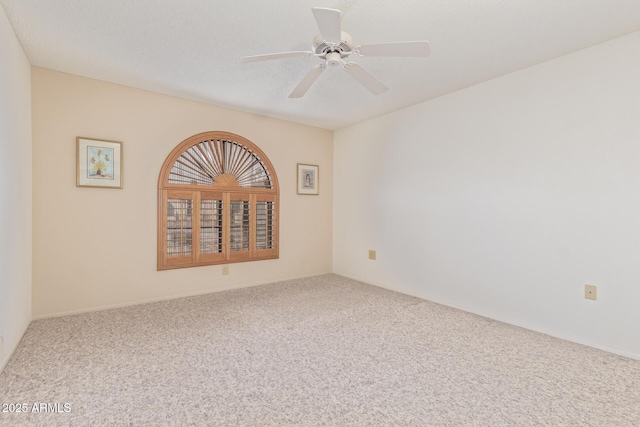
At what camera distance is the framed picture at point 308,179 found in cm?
436

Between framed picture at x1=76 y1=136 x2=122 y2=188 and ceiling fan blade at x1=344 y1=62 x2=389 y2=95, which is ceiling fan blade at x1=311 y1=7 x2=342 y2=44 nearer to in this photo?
ceiling fan blade at x1=344 y1=62 x2=389 y2=95

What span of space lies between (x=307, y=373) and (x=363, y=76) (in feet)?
6.58

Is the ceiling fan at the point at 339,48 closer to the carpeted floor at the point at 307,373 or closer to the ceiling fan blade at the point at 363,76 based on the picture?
the ceiling fan blade at the point at 363,76

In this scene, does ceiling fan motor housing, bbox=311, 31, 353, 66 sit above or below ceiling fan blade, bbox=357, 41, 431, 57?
above

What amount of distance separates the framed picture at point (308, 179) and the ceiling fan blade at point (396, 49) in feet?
8.46

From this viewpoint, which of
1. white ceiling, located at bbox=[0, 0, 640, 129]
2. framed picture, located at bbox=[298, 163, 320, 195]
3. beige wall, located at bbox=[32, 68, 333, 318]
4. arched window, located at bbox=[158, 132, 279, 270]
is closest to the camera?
white ceiling, located at bbox=[0, 0, 640, 129]

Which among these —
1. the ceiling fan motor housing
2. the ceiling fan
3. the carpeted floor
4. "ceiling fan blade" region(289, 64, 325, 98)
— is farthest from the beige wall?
the ceiling fan motor housing

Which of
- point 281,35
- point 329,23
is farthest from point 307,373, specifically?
point 281,35

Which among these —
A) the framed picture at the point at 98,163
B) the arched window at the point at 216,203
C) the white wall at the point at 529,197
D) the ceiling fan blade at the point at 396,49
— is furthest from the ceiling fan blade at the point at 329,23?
the framed picture at the point at 98,163

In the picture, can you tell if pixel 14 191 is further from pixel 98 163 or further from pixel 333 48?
pixel 333 48

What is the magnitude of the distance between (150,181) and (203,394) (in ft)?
7.70

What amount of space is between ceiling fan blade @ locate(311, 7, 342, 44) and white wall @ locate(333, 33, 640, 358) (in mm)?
1898

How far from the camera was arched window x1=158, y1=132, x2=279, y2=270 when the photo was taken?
132 inches

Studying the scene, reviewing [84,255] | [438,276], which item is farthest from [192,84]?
[438,276]
